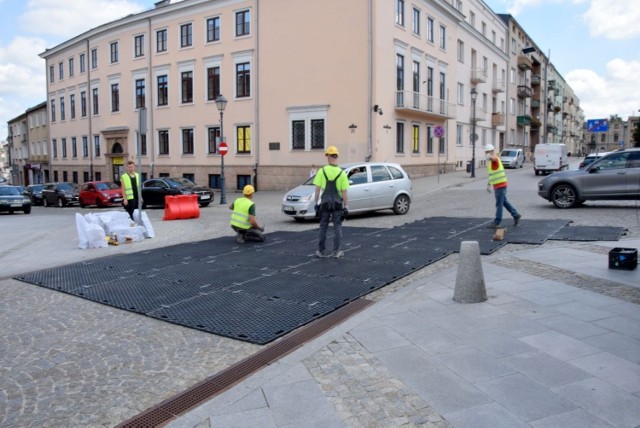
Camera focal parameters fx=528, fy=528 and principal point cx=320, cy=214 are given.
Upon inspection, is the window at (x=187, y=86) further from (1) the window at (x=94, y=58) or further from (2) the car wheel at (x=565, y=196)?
(2) the car wheel at (x=565, y=196)

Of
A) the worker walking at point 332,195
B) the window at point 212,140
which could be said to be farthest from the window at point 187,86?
the worker walking at point 332,195

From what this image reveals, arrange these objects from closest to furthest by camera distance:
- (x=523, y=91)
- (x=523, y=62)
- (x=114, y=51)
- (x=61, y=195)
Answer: (x=61, y=195)
(x=114, y=51)
(x=523, y=91)
(x=523, y=62)

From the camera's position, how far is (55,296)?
6.96 m

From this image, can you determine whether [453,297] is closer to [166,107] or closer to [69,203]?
[69,203]

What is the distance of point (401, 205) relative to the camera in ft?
52.9

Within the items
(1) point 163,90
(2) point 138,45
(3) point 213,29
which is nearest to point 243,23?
(3) point 213,29

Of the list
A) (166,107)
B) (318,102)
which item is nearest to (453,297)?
(318,102)

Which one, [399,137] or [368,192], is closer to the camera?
[368,192]

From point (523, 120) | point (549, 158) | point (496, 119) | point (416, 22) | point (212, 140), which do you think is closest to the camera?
point (416, 22)

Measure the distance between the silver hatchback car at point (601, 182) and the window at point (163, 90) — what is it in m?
28.6

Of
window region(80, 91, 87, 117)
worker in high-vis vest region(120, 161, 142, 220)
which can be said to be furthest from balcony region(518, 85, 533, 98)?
worker in high-vis vest region(120, 161, 142, 220)

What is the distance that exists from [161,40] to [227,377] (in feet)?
122

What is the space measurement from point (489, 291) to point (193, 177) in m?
31.2

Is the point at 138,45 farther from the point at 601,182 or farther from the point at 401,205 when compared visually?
the point at 601,182
